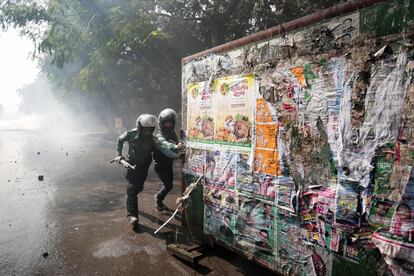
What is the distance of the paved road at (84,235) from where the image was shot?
3600 mm

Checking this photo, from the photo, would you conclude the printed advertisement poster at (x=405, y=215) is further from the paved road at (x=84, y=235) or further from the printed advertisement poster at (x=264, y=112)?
the paved road at (x=84, y=235)

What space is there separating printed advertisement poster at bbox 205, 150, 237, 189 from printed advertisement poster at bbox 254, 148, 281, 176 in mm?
348

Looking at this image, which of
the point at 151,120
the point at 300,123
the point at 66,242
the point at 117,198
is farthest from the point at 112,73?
the point at 300,123

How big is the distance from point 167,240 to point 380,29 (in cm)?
379

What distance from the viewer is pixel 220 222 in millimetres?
3701

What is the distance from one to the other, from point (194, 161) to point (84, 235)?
2.19 m

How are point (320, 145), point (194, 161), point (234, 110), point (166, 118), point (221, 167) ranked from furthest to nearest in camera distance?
point (166, 118)
point (194, 161)
point (221, 167)
point (234, 110)
point (320, 145)

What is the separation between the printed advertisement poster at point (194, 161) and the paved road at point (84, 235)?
3.63 feet

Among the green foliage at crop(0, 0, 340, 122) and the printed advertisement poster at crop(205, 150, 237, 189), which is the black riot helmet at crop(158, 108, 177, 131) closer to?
the printed advertisement poster at crop(205, 150, 237, 189)

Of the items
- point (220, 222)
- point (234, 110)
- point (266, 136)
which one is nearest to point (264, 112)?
point (266, 136)

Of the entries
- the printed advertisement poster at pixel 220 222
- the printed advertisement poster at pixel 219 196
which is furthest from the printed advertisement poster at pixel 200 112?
the printed advertisement poster at pixel 220 222

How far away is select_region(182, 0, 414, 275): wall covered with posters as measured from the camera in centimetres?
204

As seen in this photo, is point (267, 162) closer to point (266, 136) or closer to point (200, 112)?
point (266, 136)

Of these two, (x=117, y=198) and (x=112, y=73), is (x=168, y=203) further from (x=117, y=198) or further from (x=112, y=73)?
(x=112, y=73)
